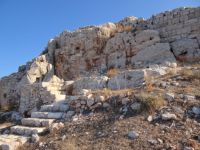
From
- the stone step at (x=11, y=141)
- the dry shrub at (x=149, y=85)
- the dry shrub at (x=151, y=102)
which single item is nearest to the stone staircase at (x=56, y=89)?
the stone step at (x=11, y=141)

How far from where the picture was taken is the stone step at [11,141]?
7.27 metres

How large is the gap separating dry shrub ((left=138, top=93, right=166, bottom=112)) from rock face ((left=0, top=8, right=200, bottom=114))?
3.16m

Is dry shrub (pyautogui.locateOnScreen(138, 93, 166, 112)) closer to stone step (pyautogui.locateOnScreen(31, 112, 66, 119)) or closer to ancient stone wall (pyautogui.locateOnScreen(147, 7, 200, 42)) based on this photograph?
stone step (pyautogui.locateOnScreen(31, 112, 66, 119))

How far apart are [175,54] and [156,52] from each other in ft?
2.95

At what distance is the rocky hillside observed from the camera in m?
6.58

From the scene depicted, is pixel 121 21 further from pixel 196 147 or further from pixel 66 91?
pixel 196 147

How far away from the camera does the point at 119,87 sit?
34.8 ft

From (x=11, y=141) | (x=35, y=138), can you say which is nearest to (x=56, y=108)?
(x=35, y=138)

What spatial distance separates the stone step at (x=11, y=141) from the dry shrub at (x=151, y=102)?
3.24 m

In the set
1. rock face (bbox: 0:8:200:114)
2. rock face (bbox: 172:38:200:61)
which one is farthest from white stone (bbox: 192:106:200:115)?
rock face (bbox: 172:38:200:61)

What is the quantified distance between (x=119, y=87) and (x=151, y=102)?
347 cm

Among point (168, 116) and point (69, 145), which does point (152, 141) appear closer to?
point (168, 116)

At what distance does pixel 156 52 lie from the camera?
1422cm

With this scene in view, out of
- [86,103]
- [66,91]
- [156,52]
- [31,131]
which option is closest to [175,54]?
[156,52]
